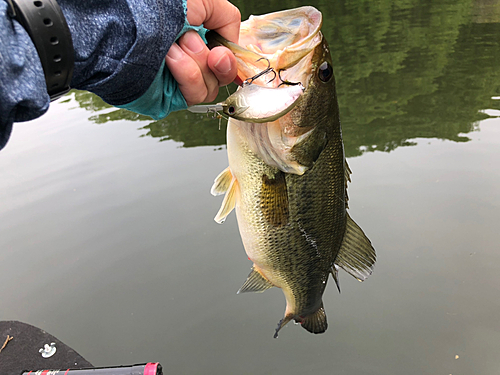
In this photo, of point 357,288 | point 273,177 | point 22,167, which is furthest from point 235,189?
point 22,167

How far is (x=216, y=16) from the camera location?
1174 millimetres

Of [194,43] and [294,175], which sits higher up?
[194,43]

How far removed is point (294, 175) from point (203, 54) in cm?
67

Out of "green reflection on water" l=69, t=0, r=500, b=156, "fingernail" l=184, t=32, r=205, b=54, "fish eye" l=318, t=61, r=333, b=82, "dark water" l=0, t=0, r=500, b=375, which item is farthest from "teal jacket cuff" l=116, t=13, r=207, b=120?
"green reflection on water" l=69, t=0, r=500, b=156

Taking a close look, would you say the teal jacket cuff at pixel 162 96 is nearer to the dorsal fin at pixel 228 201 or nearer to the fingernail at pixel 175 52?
the fingernail at pixel 175 52

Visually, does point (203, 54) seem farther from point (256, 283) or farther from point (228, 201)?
point (256, 283)

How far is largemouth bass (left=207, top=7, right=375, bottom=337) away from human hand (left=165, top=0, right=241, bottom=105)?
0.20ft

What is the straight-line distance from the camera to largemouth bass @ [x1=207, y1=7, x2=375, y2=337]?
1332mm

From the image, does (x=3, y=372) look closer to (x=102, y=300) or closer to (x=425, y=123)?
(x=102, y=300)

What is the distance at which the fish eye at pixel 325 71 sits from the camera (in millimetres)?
1394

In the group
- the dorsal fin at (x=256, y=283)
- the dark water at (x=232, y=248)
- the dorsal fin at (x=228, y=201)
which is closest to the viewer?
the dorsal fin at (x=228, y=201)

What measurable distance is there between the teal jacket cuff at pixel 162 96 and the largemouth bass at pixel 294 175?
18 centimetres

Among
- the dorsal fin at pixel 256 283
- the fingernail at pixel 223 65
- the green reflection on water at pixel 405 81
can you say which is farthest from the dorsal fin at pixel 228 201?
the green reflection on water at pixel 405 81

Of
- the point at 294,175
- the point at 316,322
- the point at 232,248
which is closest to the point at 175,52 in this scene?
the point at 294,175
